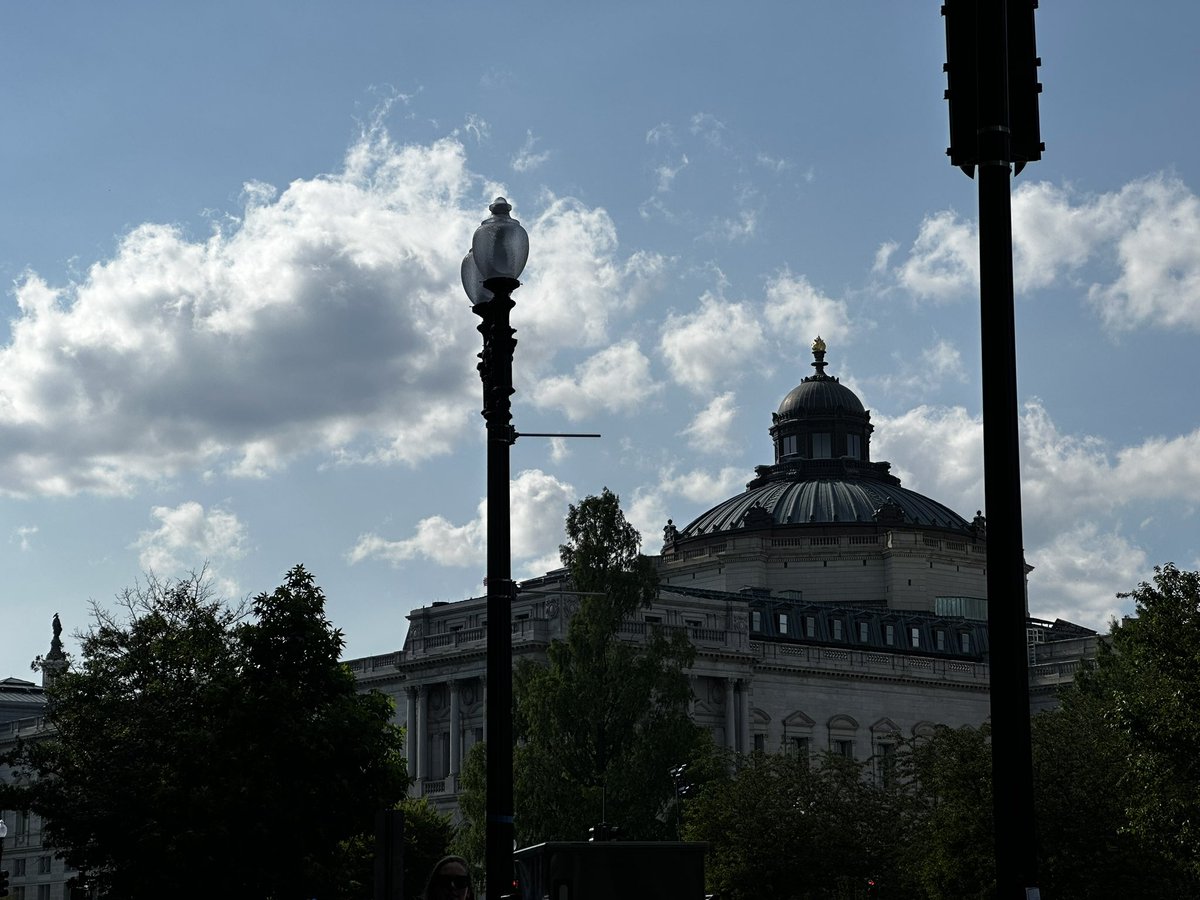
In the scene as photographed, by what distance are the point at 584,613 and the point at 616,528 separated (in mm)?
5746

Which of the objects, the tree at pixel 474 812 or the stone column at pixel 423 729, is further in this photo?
the stone column at pixel 423 729

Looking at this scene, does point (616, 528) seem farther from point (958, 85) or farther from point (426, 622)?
point (958, 85)

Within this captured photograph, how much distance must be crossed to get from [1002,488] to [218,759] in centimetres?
5629

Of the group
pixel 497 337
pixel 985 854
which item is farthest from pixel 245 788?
pixel 497 337

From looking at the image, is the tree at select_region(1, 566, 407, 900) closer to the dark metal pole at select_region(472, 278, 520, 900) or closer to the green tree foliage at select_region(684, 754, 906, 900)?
the green tree foliage at select_region(684, 754, 906, 900)

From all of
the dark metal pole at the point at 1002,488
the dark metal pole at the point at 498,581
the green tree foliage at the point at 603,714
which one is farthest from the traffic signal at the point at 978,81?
the green tree foliage at the point at 603,714

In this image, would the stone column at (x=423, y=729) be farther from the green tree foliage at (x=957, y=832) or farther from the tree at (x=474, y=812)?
the green tree foliage at (x=957, y=832)

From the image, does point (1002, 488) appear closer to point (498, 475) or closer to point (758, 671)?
point (498, 475)

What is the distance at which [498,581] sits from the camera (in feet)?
71.2

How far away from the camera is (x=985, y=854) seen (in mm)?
79000

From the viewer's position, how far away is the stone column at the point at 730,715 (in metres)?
166

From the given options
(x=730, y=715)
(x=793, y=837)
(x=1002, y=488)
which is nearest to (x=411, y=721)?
(x=730, y=715)

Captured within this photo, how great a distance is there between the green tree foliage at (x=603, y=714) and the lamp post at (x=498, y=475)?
84.6m

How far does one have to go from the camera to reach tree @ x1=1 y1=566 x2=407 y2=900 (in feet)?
220
